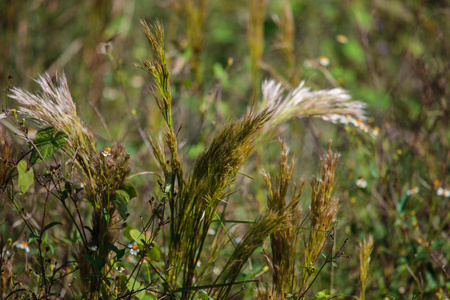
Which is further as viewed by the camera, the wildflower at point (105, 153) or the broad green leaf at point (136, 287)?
the broad green leaf at point (136, 287)

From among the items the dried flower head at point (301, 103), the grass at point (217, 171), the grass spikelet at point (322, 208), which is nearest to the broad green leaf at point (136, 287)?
the grass at point (217, 171)

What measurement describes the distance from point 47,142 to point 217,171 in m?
0.46

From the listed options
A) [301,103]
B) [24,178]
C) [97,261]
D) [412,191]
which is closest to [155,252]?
[97,261]

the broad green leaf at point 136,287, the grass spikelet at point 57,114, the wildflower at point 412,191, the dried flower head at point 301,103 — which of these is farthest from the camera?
the wildflower at point 412,191

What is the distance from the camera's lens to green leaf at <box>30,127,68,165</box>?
4.40ft

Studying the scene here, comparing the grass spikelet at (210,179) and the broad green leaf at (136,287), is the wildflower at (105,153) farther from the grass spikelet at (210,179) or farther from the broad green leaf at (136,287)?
the broad green leaf at (136,287)

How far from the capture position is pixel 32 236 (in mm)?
1372

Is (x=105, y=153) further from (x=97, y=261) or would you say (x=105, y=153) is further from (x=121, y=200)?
(x=97, y=261)

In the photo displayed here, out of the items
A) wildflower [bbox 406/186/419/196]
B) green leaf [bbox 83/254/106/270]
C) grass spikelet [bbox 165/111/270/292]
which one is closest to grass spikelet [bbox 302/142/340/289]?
grass spikelet [bbox 165/111/270/292]

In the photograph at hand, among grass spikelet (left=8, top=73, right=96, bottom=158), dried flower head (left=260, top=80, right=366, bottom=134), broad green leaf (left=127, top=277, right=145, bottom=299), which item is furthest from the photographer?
dried flower head (left=260, top=80, right=366, bottom=134)

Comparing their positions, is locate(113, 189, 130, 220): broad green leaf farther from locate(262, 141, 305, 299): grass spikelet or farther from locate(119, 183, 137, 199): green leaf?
locate(262, 141, 305, 299): grass spikelet

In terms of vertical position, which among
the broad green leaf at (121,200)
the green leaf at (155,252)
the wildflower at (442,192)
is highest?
the broad green leaf at (121,200)

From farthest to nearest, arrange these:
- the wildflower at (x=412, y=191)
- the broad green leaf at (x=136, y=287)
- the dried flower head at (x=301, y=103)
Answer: the wildflower at (x=412, y=191), the dried flower head at (x=301, y=103), the broad green leaf at (x=136, y=287)

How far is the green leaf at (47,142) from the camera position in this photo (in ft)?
4.40
